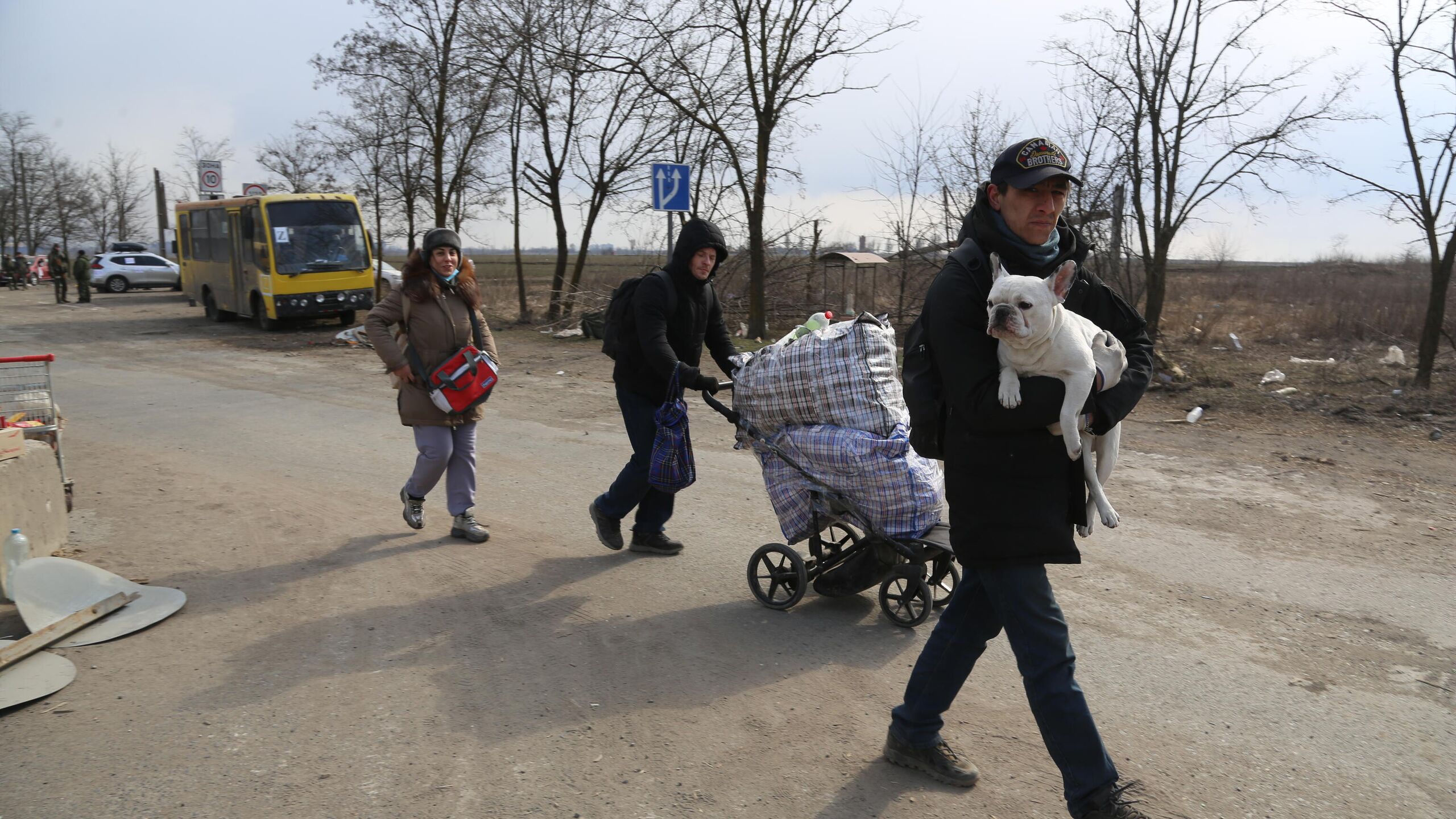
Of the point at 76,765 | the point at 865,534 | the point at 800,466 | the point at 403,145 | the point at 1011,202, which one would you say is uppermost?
the point at 403,145

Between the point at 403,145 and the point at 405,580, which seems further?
the point at 403,145

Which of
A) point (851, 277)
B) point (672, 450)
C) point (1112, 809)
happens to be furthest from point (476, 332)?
point (851, 277)

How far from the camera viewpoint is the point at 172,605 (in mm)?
5090

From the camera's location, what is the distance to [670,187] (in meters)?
13.8

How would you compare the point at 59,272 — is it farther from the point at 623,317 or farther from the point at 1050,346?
the point at 1050,346

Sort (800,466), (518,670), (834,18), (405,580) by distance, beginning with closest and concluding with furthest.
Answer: (518,670) → (800,466) → (405,580) → (834,18)

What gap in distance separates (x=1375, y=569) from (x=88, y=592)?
701 centimetres

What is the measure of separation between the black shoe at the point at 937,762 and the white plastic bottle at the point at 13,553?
14.0ft

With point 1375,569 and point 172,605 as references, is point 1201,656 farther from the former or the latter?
point 172,605

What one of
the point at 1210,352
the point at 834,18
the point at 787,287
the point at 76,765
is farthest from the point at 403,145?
the point at 76,765

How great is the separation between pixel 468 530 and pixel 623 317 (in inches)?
71.1

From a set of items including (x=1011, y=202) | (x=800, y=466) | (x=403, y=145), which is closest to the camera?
(x=1011, y=202)

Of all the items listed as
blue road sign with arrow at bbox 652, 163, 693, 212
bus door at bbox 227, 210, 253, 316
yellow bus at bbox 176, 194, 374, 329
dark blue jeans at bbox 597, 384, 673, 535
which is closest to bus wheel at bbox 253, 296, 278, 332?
yellow bus at bbox 176, 194, 374, 329

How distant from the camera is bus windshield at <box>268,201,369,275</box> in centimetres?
2239
